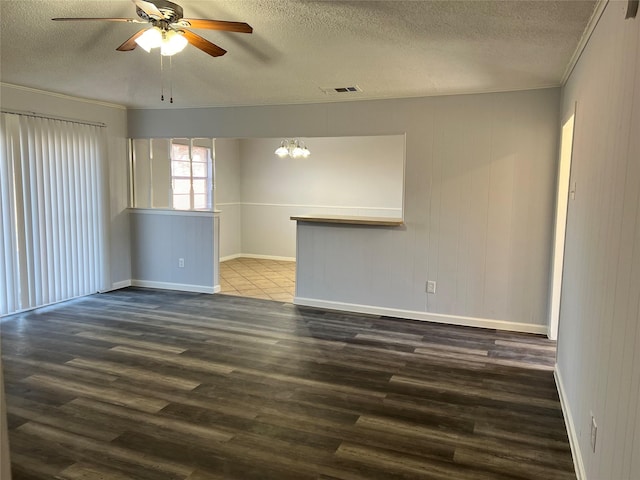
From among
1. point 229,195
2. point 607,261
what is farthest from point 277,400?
point 229,195

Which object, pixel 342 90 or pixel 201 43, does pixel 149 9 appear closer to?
pixel 201 43

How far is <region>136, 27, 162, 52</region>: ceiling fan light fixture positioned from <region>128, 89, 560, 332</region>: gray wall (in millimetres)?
2702

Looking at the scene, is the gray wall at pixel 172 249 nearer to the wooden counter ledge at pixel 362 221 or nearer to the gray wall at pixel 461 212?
the wooden counter ledge at pixel 362 221

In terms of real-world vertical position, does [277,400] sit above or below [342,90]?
below

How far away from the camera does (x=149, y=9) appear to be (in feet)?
7.98

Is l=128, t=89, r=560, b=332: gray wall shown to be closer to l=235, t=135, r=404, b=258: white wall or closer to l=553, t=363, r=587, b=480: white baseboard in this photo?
l=553, t=363, r=587, b=480: white baseboard

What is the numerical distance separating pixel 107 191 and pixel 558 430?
5372mm

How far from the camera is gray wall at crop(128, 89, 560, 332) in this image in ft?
14.6

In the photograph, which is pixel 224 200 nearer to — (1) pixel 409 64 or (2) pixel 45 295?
(2) pixel 45 295

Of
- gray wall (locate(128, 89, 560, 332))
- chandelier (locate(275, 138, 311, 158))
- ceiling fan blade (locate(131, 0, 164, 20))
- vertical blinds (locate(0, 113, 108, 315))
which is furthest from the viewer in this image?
chandelier (locate(275, 138, 311, 158))

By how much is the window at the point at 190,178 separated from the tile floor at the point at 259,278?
117 centimetres

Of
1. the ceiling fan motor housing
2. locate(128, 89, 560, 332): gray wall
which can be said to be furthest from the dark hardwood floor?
the ceiling fan motor housing

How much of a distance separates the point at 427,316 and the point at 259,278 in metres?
2.87

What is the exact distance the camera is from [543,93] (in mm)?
4340
